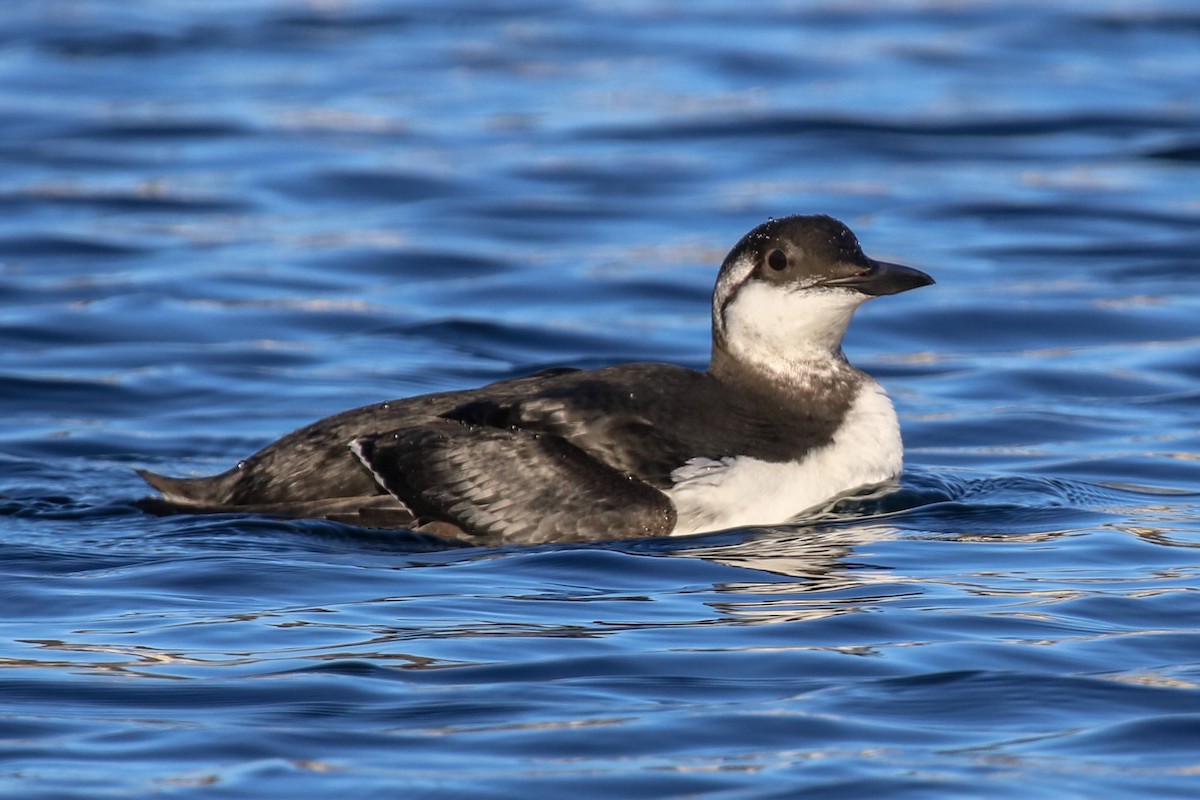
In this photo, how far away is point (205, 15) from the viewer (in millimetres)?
22109

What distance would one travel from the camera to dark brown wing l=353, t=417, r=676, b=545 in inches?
310

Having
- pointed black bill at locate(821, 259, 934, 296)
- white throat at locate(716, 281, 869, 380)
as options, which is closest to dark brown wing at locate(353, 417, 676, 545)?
white throat at locate(716, 281, 869, 380)

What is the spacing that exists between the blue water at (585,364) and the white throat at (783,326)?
2.18 ft

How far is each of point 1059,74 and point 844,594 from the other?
13344mm

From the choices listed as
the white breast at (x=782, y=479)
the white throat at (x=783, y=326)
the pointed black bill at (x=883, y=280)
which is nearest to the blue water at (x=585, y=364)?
the white breast at (x=782, y=479)

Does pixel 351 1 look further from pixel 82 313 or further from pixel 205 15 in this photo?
pixel 82 313

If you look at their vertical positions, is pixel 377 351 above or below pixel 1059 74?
below

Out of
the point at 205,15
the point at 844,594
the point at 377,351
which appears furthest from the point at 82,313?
the point at 205,15

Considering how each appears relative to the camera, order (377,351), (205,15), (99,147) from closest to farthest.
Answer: (377,351) → (99,147) → (205,15)

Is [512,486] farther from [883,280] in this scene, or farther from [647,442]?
[883,280]

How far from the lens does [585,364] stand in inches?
473

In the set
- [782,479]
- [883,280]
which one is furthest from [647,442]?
[883,280]

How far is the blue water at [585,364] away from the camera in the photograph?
5.85 metres

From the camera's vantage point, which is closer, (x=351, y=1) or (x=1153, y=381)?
(x=1153, y=381)
